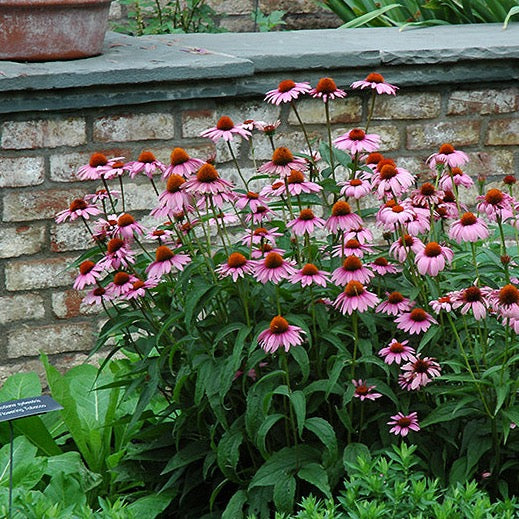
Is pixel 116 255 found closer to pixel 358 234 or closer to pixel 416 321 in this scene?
pixel 358 234

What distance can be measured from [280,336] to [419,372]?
0.34 meters

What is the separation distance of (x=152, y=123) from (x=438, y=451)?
1532 millimetres

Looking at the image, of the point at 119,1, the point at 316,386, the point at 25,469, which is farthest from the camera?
the point at 119,1

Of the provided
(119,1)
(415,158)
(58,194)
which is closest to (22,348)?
(58,194)

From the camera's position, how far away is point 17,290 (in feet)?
11.2

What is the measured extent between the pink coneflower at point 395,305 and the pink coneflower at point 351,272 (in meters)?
0.12

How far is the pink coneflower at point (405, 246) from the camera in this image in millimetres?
2424

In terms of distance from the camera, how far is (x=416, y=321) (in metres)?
2.39

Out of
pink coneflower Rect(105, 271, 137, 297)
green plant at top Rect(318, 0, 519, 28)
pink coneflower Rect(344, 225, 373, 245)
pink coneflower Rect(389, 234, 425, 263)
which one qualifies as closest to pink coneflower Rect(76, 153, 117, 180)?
pink coneflower Rect(105, 271, 137, 297)

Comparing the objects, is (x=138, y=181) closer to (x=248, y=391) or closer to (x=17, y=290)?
(x=17, y=290)

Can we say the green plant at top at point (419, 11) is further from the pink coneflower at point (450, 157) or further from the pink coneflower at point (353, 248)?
the pink coneflower at point (353, 248)

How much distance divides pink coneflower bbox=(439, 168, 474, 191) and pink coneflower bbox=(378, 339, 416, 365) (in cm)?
43

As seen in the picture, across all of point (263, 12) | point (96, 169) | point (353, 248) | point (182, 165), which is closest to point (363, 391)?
point (353, 248)

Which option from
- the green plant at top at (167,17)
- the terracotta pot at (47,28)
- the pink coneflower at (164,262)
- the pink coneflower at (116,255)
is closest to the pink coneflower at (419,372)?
the pink coneflower at (164,262)
